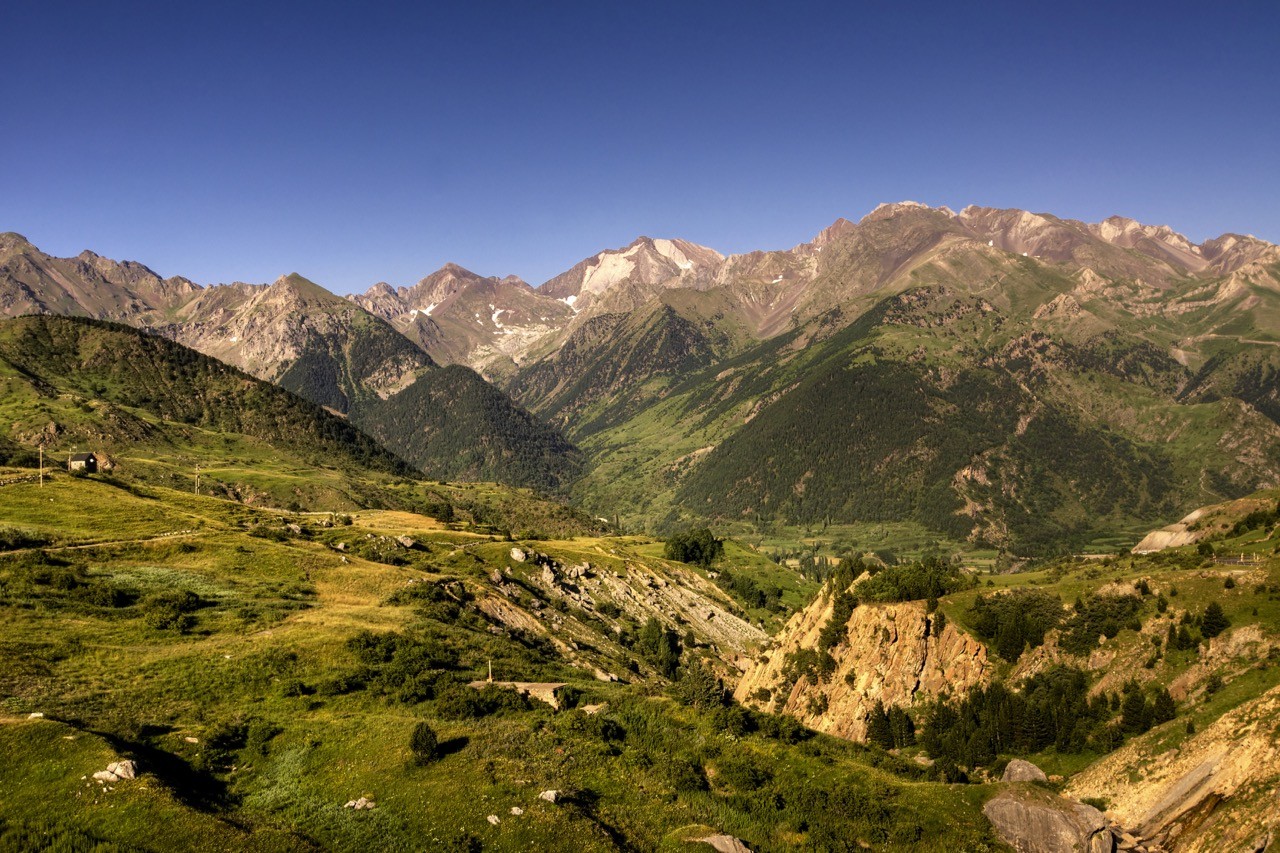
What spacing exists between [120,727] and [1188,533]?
188814mm

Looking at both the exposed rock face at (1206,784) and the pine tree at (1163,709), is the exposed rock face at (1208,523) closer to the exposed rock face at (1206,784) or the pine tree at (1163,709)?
the pine tree at (1163,709)

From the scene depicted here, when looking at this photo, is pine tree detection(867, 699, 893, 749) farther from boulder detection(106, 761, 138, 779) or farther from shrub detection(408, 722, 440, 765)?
boulder detection(106, 761, 138, 779)

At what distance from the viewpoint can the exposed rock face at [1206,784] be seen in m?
44.9

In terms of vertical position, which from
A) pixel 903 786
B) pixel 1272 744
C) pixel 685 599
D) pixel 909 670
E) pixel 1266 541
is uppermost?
pixel 1266 541

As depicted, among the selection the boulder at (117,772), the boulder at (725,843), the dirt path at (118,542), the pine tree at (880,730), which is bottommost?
the pine tree at (880,730)

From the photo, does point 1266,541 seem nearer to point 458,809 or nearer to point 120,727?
point 458,809

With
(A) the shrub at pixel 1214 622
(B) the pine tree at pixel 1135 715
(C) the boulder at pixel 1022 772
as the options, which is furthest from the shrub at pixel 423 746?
(A) the shrub at pixel 1214 622

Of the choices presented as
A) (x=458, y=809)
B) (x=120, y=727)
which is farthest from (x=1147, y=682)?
(x=120, y=727)

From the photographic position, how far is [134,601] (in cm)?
6475

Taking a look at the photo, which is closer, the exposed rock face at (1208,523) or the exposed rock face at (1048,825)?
the exposed rock face at (1048,825)

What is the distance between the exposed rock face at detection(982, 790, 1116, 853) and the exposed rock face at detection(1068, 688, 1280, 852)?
35.3 ft

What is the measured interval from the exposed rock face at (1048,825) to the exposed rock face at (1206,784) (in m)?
10.8

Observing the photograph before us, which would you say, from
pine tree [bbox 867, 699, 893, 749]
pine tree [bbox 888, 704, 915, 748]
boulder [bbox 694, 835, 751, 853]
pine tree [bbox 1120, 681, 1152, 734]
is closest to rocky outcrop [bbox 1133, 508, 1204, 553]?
pine tree [bbox 1120, 681, 1152, 734]

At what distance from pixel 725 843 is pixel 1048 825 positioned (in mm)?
20560
